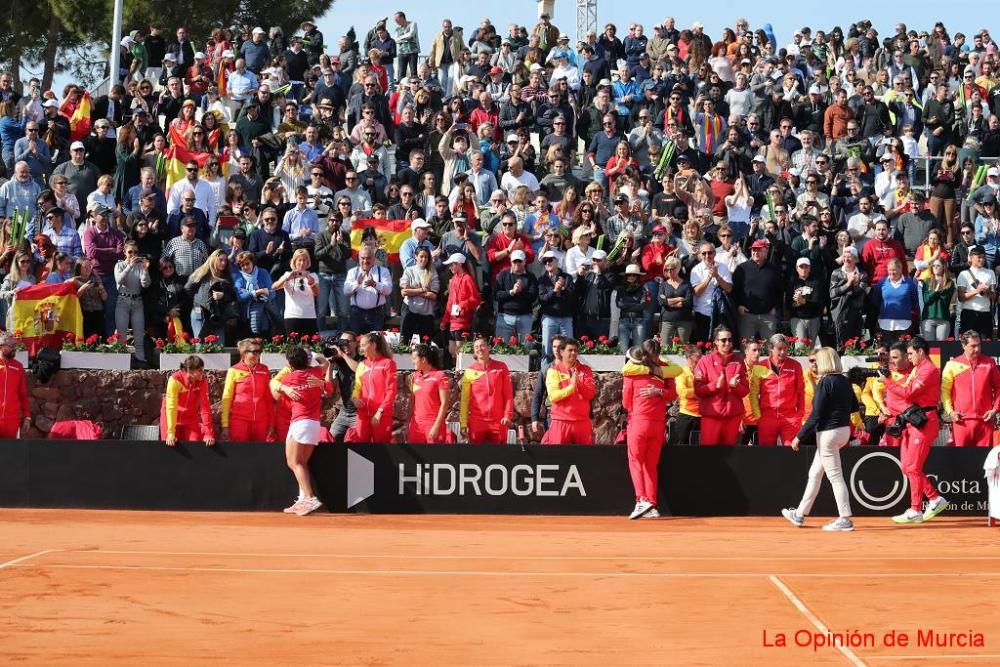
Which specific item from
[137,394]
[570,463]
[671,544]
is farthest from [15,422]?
[671,544]

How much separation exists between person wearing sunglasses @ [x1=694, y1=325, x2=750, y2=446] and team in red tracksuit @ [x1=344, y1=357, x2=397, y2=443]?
12.3 ft

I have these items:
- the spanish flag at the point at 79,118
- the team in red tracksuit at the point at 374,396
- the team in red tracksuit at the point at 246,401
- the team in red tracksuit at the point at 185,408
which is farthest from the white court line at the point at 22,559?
the spanish flag at the point at 79,118

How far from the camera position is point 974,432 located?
17.6 metres

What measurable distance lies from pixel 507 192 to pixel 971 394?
822 centimetres

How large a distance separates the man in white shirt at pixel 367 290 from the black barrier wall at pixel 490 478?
354cm

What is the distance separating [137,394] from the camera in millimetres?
19891

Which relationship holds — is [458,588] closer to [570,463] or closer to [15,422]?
[570,463]

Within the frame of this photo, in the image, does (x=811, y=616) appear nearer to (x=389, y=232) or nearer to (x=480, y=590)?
(x=480, y=590)

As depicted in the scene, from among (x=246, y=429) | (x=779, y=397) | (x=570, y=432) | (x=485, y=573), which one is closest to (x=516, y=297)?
(x=570, y=432)

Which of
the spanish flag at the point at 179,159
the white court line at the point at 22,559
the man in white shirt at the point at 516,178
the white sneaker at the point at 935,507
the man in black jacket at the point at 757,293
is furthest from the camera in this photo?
the man in white shirt at the point at 516,178

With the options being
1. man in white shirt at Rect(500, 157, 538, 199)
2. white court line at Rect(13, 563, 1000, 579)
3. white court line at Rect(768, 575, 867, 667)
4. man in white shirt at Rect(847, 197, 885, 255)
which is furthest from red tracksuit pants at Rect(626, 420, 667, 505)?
man in white shirt at Rect(847, 197, 885, 255)

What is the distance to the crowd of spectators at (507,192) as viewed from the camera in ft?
66.7

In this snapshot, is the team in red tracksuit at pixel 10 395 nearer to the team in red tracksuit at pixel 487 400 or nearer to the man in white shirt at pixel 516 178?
the team in red tracksuit at pixel 487 400

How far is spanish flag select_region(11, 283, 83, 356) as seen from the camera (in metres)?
19.6
